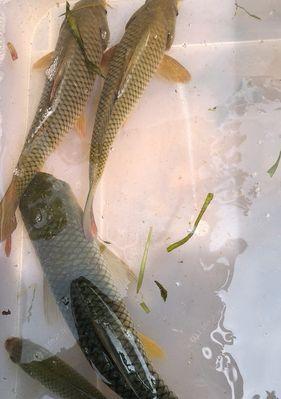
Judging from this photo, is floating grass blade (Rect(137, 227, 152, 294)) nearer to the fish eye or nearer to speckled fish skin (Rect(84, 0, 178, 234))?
speckled fish skin (Rect(84, 0, 178, 234))

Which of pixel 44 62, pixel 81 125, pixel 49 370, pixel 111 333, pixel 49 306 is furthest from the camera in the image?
pixel 44 62

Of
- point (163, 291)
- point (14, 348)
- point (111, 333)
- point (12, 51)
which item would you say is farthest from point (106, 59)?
point (14, 348)

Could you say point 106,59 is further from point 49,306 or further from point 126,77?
point 49,306

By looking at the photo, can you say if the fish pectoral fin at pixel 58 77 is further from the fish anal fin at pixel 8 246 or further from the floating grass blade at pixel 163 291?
the floating grass blade at pixel 163 291

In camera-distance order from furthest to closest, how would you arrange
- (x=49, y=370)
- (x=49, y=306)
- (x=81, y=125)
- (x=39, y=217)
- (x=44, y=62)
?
(x=44, y=62), (x=81, y=125), (x=49, y=306), (x=39, y=217), (x=49, y=370)

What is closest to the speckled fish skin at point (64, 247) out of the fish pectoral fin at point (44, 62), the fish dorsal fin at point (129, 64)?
Answer: the fish dorsal fin at point (129, 64)

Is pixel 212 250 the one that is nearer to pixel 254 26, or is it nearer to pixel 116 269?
pixel 116 269
